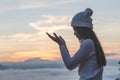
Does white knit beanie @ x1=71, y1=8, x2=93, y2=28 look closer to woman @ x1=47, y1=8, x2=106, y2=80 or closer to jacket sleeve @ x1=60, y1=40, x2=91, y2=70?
woman @ x1=47, y1=8, x2=106, y2=80

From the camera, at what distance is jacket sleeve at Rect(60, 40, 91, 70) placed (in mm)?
8555

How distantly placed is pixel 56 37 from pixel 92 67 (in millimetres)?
744

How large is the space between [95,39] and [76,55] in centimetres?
42

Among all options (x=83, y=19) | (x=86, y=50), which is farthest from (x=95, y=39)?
(x=83, y=19)

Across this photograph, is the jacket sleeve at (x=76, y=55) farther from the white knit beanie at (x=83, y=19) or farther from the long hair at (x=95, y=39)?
the white knit beanie at (x=83, y=19)

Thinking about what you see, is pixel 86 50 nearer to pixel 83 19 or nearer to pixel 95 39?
pixel 95 39

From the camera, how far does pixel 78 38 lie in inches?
345

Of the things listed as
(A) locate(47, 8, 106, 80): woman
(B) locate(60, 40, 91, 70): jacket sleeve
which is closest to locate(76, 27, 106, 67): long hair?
(A) locate(47, 8, 106, 80): woman

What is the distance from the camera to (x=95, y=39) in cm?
880

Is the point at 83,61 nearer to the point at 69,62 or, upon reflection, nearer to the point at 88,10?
the point at 69,62

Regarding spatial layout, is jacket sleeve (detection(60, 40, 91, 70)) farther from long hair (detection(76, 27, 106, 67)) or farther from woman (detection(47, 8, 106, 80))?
long hair (detection(76, 27, 106, 67))

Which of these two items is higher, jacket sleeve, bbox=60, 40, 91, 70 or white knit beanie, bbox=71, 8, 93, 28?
white knit beanie, bbox=71, 8, 93, 28

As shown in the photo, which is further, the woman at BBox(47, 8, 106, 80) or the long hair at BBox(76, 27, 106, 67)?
the long hair at BBox(76, 27, 106, 67)

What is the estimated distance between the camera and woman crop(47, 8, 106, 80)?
28.4ft
